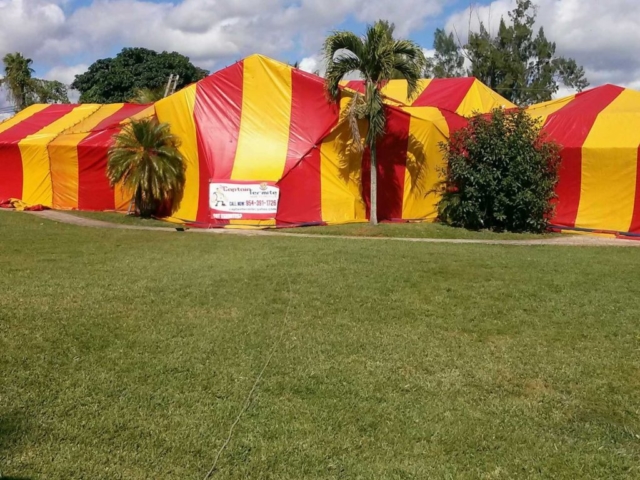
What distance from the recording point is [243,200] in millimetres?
14570

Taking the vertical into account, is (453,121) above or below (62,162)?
above

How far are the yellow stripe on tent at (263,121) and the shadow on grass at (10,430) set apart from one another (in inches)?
440

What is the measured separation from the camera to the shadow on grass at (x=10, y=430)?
3.43m

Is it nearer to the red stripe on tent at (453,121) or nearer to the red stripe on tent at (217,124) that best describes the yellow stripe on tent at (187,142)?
the red stripe on tent at (217,124)

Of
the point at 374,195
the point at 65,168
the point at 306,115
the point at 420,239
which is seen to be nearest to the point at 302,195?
the point at 374,195

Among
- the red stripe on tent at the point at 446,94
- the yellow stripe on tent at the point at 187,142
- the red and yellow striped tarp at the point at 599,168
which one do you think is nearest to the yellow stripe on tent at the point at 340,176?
the yellow stripe on tent at the point at 187,142

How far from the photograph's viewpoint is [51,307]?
6.11 m

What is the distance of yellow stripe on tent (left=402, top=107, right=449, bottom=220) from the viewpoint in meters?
14.6

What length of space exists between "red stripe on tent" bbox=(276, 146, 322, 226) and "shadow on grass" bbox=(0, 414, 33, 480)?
1089 centimetres

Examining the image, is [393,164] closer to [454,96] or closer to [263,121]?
[263,121]

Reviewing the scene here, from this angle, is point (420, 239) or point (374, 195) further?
point (374, 195)

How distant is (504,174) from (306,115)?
5060 millimetres

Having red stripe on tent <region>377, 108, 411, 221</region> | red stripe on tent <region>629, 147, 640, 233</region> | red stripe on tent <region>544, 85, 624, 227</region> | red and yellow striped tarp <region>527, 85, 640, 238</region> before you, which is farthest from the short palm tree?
red stripe on tent <region>629, 147, 640, 233</region>

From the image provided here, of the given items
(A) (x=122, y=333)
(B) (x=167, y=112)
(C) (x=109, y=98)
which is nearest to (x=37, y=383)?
(A) (x=122, y=333)
